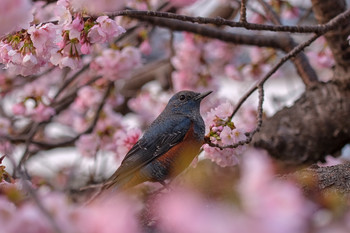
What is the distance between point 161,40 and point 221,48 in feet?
5.13

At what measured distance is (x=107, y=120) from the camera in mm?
3574

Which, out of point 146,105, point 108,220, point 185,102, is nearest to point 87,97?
point 146,105

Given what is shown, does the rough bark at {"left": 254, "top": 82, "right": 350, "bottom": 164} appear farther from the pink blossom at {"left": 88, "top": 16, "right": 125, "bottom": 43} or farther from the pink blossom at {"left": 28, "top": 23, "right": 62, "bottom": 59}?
the pink blossom at {"left": 28, "top": 23, "right": 62, "bottom": 59}

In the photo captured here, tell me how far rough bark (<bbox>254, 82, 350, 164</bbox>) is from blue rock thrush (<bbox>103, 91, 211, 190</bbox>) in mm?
740

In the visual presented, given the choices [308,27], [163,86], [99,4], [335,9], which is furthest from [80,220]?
[163,86]

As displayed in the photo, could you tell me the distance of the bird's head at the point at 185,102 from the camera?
2.76 meters

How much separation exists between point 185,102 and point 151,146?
1.36 feet

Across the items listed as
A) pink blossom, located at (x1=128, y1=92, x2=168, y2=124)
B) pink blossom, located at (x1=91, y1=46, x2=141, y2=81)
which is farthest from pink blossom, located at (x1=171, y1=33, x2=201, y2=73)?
pink blossom, located at (x1=91, y1=46, x2=141, y2=81)

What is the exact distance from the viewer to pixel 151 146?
→ 2529mm

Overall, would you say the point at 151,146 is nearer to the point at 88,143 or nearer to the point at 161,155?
the point at 161,155

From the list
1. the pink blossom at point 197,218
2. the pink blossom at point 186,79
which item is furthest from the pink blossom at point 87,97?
the pink blossom at point 197,218

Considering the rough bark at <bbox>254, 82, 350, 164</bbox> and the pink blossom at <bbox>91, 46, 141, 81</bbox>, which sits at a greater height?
the pink blossom at <bbox>91, 46, 141, 81</bbox>

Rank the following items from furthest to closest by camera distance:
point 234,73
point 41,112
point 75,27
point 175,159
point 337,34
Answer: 1. point 234,73
2. point 41,112
3. point 337,34
4. point 175,159
5. point 75,27

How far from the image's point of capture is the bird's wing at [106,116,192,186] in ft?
8.12
